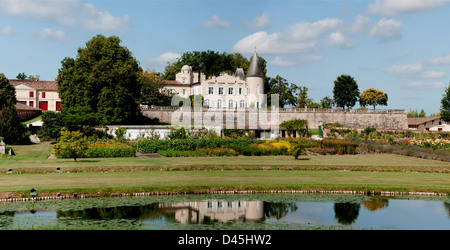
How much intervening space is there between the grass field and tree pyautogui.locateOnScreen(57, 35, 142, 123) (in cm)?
2454

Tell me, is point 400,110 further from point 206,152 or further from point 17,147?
point 17,147

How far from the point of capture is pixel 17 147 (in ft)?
148

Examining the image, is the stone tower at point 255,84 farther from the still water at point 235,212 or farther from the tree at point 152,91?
the still water at point 235,212

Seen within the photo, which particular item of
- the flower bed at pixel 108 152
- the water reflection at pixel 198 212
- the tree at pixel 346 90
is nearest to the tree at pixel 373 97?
the tree at pixel 346 90

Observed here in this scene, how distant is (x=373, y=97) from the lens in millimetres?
114625

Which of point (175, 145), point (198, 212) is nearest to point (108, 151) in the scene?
point (175, 145)

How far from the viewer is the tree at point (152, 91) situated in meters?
85.1

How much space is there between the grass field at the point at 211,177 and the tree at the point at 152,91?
50308mm

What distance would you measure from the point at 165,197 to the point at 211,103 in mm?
67593

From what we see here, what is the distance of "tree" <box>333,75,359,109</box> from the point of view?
10750 cm

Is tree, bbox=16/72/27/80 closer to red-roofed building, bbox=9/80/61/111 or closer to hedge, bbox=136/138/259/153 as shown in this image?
red-roofed building, bbox=9/80/61/111

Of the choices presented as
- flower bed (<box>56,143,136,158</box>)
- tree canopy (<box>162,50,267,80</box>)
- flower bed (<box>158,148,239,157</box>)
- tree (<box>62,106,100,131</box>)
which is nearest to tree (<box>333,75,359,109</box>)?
tree canopy (<box>162,50,267,80</box>)

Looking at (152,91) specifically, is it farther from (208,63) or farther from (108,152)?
(108,152)

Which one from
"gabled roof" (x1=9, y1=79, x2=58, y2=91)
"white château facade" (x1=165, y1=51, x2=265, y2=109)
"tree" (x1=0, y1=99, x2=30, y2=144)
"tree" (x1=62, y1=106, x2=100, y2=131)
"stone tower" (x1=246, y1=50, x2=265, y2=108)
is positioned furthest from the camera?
Answer: "stone tower" (x1=246, y1=50, x2=265, y2=108)
